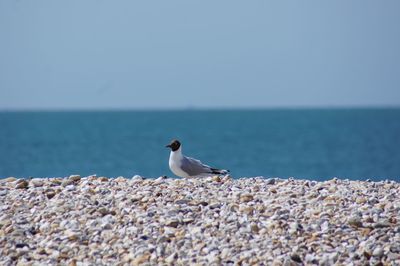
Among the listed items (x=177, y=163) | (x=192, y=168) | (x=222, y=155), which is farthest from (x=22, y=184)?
(x=222, y=155)

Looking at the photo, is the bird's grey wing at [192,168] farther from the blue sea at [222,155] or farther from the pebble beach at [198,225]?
the blue sea at [222,155]

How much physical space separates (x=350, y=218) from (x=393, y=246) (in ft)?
2.29

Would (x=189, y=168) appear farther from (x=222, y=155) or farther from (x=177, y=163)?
(x=222, y=155)

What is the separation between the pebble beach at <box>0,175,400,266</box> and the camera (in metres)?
9.48

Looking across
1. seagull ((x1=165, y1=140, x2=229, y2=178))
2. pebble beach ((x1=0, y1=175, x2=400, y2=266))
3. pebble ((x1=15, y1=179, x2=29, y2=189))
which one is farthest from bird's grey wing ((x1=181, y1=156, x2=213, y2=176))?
pebble ((x1=15, y1=179, x2=29, y2=189))

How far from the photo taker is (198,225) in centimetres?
1009

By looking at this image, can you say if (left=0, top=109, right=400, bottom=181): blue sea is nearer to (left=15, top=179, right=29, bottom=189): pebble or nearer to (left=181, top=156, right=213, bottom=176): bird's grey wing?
(left=181, top=156, right=213, bottom=176): bird's grey wing

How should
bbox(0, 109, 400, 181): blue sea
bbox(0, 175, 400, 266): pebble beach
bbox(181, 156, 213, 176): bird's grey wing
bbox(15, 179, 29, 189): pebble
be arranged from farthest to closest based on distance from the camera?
bbox(0, 109, 400, 181): blue sea, bbox(181, 156, 213, 176): bird's grey wing, bbox(15, 179, 29, 189): pebble, bbox(0, 175, 400, 266): pebble beach

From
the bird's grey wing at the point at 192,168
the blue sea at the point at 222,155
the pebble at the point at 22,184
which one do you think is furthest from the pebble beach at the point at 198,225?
the blue sea at the point at 222,155

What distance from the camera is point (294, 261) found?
9320 millimetres

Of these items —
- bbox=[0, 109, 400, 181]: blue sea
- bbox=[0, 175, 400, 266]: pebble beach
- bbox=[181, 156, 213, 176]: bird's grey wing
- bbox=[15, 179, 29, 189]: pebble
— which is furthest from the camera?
bbox=[0, 109, 400, 181]: blue sea

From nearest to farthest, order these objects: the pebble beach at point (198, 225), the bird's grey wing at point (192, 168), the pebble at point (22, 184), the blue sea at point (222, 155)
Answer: the pebble beach at point (198, 225) → the pebble at point (22, 184) → the bird's grey wing at point (192, 168) → the blue sea at point (222, 155)

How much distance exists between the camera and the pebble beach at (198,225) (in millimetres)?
9477

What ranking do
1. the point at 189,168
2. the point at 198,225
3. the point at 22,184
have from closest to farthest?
the point at 198,225
the point at 22,184
the point at 189,168
